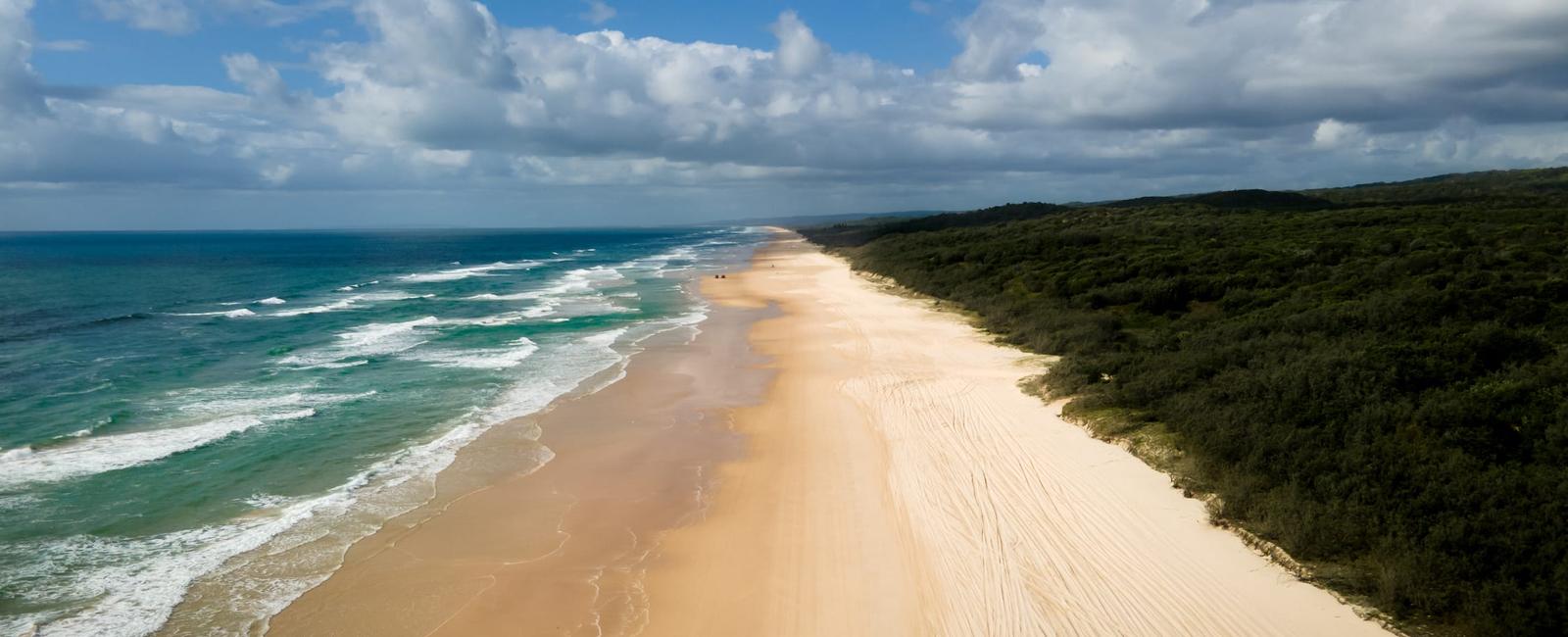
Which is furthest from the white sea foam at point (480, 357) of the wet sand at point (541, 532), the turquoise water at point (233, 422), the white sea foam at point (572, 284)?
the white sea foam at point (572, 284)

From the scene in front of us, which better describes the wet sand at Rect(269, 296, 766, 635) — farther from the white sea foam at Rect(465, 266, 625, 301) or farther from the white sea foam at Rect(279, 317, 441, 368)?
the white sea foam at Rect(465, 266, 625, 301)

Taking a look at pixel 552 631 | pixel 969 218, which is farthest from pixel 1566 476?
pixel 969 218

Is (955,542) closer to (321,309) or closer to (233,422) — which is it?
Result: (233,422)

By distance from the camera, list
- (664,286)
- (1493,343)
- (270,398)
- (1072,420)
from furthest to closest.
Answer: (664,286), (270,398), (1072,420), (1493,343)

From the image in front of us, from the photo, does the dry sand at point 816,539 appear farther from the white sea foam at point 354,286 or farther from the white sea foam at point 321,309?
the white sea foam at point 354,286

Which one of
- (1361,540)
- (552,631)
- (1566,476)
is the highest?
(1566,476)

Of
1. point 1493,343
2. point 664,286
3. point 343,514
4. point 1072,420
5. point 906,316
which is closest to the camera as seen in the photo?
point 343,514

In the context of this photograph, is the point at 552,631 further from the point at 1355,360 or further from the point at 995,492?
the point at 1355,360

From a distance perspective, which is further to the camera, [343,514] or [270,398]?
[270,398]

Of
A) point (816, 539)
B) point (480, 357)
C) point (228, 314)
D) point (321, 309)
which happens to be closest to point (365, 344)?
point (480, 357)
